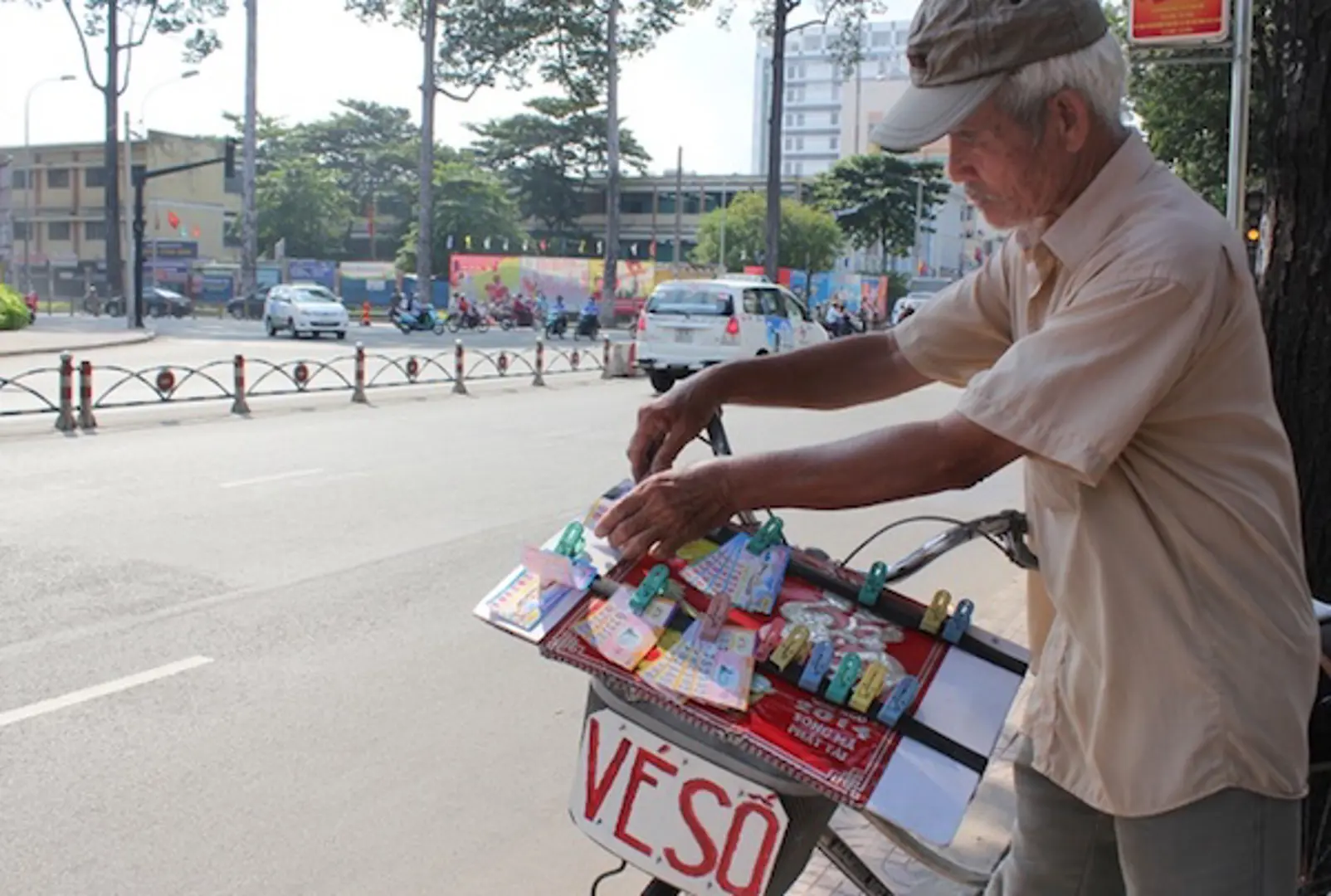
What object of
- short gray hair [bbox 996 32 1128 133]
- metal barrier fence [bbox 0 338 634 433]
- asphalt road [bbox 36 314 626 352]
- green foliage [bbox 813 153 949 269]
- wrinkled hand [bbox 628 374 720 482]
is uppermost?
green foliage [bbox 813 153 949 269]

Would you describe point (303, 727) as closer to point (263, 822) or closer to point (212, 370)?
point (263, 822)

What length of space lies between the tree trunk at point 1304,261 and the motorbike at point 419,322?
36.3 metres

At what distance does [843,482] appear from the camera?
1633 millimetres

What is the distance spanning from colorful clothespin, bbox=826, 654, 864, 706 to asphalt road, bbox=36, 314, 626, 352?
91.2 ft

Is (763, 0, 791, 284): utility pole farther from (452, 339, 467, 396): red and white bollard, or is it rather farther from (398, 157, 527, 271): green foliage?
(398, 157, 527, 271): green foliage

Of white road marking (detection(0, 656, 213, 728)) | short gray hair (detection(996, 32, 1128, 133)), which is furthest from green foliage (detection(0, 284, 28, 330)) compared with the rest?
short gray hair (detection(996, 32, 1128, 133))

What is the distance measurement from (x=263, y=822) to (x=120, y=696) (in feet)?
4.57

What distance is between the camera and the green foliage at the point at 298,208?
220 ft

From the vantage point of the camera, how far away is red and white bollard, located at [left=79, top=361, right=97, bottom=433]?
1273 cm

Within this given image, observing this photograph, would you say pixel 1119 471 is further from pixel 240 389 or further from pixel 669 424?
pixel 240 389

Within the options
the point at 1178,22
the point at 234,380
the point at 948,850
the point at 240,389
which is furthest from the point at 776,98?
the point at 948,850

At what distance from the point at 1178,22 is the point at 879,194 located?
58682 mm

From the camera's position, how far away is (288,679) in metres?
5.17

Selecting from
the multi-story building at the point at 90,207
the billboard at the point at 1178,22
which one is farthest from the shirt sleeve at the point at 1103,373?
the multi-story building at the point at 90,207
